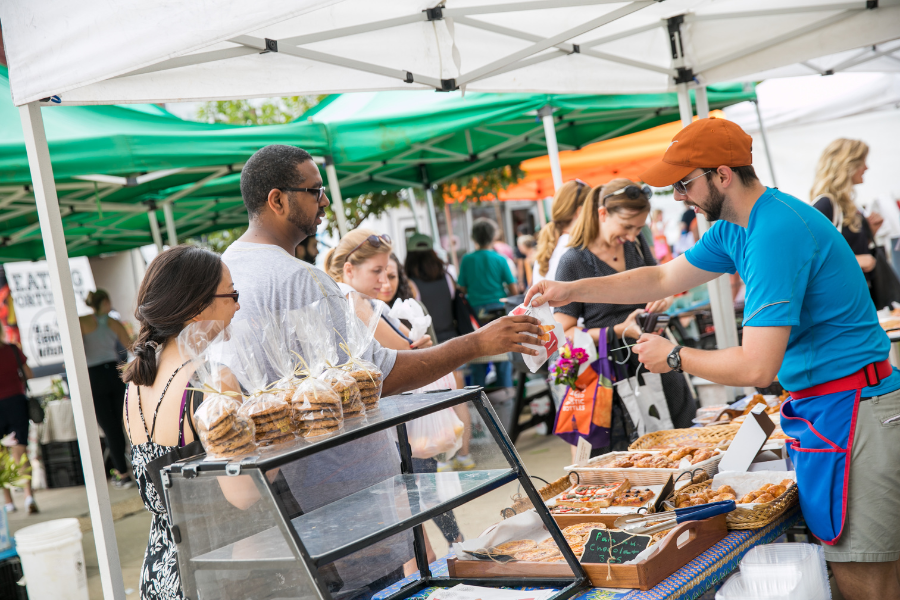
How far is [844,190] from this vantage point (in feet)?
15.4

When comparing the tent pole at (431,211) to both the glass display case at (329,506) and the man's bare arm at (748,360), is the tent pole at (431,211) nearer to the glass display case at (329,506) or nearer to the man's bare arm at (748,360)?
the man's bare arm at (748,360)

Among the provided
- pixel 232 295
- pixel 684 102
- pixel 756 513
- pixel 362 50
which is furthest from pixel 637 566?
pixel 684 102

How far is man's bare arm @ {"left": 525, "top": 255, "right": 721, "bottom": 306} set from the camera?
2.62 meters

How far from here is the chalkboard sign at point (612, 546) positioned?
1.75 m

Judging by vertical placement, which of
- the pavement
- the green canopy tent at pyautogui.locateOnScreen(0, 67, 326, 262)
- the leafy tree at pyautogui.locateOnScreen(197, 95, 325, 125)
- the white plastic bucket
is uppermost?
the leafy tree at pyautogui.locateOnScreen(197, 95, 325, 125)

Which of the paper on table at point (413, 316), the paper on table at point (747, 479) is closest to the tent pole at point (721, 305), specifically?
the paper on table at point (413, 316)

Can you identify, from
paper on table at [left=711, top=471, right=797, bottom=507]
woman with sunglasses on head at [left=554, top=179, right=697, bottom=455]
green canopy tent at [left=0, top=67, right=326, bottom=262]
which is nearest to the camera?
paper on table at [left=711, top=471, right=797, bottom=507]

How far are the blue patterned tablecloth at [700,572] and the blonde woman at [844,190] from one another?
3.08 metres

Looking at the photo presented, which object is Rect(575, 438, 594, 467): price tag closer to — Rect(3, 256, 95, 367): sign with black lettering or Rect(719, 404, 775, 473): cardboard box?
Rect(719, 404, 775, 473): cardboard box

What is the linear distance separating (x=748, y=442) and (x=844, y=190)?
2946mm

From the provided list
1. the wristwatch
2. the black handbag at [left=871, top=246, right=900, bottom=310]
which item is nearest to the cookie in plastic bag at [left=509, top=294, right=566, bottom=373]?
the wristwatch

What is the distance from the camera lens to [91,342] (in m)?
7.82

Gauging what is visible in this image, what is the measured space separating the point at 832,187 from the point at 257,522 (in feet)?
14.8

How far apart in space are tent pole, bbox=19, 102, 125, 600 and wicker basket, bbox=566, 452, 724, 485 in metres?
1.61
